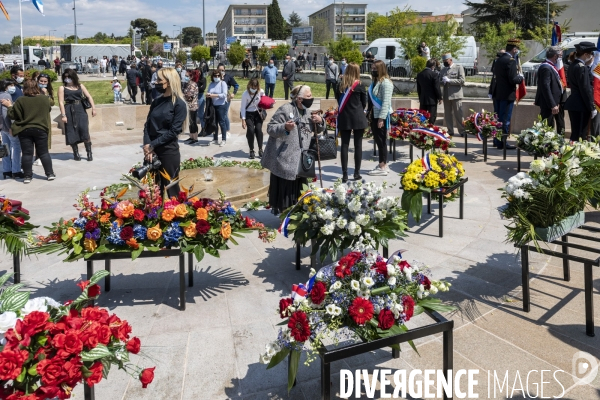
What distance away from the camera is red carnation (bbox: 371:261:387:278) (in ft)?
10.7

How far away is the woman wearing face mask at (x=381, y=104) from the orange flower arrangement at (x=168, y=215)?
5.28m

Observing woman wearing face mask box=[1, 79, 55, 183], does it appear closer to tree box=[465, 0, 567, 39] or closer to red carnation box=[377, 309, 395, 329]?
red carnation box=[377, 309, 395, 329]

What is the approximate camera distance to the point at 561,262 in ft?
18.6

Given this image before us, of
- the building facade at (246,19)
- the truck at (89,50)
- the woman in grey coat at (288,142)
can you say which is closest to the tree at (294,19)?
the building facade at (246,19)

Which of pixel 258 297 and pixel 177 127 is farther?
pixel 177 127

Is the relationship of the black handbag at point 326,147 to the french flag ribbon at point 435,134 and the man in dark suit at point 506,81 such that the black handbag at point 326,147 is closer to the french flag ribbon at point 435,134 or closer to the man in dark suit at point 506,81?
the french flag ribbon at point 435,134

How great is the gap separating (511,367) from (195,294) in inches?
105

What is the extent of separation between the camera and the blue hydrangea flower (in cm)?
121

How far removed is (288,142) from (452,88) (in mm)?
7709

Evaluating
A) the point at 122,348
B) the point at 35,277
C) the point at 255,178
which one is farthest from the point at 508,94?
the point at 122,348

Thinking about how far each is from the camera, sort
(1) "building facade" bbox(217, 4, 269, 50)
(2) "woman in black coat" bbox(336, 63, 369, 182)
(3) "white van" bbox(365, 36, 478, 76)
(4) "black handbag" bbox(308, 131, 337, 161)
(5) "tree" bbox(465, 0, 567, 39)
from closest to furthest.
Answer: (4) "black handbag" bbox(308, 131, 337, 161), (2) "woman in black coat" bbox(336, 63, 369, 182), (3) "white van" bbox(365, 36, 478, 76), (5) "tree" bbox(465, 0, 567, 39), (1) "building facade" bbox(217, 4, 269, 50)

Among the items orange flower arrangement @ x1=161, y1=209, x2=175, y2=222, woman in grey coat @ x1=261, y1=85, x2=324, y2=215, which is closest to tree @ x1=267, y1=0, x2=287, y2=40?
woman in grey coat @ x1=261, y1=85, x2=324, y2=215

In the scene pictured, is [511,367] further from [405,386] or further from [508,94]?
[508,94]

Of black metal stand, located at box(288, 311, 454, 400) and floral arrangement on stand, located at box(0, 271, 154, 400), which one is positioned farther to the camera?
black metal stand, located at box(288, 311, 454, 400)
